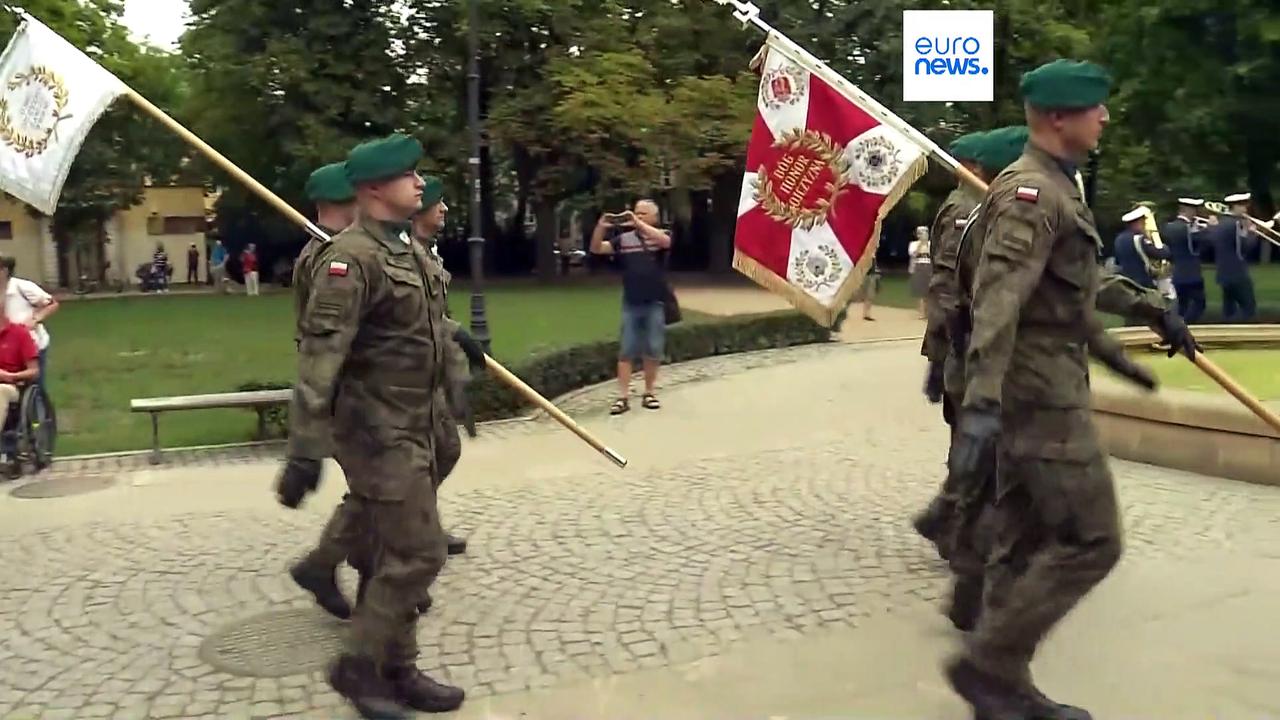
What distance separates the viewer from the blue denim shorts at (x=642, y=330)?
35.4ft

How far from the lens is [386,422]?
4.37 m

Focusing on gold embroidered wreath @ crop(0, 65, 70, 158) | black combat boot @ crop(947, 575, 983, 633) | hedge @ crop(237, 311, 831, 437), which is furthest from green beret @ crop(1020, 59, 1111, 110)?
hedge @ crop(237, 311, 831, 437)

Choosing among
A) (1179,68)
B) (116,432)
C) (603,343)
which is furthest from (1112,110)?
(116,432)

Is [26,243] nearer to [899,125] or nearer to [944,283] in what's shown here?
[899,125]

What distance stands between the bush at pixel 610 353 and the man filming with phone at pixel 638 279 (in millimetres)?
863

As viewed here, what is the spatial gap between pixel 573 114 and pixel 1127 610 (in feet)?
87.4

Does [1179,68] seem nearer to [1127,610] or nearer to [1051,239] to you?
[1127,610]

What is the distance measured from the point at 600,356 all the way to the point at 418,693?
820 centimetres

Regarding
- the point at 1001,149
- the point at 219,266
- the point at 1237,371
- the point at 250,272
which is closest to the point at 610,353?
the point at 1237,371

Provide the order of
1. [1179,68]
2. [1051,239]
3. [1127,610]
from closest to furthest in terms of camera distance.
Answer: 1. [1051,239]
2. [1127,610]
3. [1179,68]

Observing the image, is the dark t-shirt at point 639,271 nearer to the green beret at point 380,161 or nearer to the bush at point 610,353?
the bush at point 610,353

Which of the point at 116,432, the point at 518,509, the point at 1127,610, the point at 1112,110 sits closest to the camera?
the point at 1127,610

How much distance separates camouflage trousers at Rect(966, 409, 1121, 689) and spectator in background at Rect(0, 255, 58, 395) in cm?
765

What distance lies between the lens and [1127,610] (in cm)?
539
